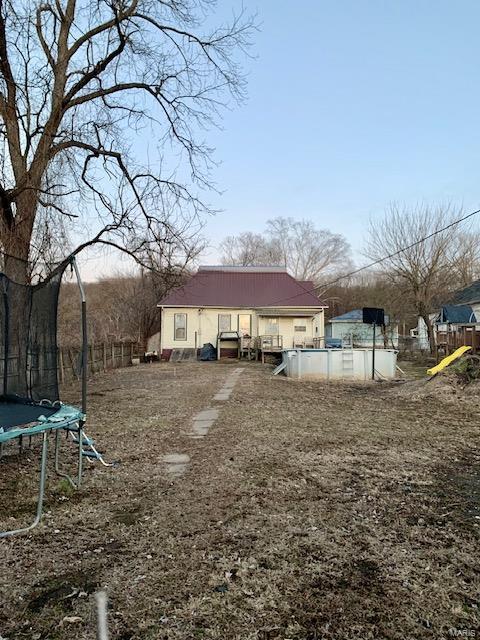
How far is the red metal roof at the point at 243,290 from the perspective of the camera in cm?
2375

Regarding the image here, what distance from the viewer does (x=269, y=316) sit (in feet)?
75.7

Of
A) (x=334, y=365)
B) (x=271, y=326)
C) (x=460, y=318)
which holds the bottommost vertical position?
(x=334, y=365)

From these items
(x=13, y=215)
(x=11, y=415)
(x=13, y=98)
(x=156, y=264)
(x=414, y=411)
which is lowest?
(x=414, y=411)

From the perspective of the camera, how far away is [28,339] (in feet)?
17.1

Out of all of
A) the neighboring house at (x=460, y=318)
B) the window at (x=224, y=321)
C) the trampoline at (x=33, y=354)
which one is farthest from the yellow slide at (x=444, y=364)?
the window at (x=224, y=321)

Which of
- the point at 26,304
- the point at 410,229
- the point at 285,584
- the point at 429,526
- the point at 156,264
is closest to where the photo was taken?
the point at 285,584

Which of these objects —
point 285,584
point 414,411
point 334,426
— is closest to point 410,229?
point 414,411

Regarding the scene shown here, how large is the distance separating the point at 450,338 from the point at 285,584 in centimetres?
1961

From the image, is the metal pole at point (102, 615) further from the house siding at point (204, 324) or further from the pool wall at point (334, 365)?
the house siding at point (204, 324)

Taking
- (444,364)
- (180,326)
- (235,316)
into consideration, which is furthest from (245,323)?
(444,364)

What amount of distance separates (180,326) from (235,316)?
2.87m

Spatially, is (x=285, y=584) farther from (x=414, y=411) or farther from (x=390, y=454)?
(x=414, y=411)

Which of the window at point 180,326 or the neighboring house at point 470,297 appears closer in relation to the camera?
the window at point 180,326

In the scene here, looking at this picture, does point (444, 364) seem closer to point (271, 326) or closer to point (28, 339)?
point (28, 339)
